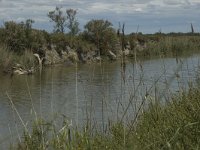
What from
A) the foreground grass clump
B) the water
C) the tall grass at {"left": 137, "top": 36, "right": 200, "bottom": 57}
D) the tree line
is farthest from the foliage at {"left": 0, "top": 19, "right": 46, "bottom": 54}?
the foreground grass clump

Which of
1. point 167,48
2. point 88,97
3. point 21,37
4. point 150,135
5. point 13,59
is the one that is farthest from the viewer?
point 21,37

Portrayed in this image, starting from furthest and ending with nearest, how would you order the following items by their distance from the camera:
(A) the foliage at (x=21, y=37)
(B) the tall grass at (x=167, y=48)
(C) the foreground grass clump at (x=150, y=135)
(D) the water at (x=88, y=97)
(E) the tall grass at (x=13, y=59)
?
1. (A) the foliage at (x=21, y=37)
2. (E) the tall grass at (x=13, y=59)
3. (D) the water at (x=88, y=97)
4. (B) the tall grass at (x=167, y=48)
5. (C) the foreground grass clump at (x=150, y=135)

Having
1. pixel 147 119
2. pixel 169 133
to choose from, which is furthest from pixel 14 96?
pixel 169 133

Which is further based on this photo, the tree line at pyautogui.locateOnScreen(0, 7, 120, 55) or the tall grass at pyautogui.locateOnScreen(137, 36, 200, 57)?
the tree line at pyautogui.locateOnScreen(0, 7, 120, 55)

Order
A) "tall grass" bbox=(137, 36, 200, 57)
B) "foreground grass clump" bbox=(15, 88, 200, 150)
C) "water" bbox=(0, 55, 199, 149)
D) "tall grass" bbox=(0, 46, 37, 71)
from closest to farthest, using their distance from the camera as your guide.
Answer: "foreground grass clump" bbox=(15, 88, 200, 150), "tall grass" bbox=(137, 36, 200, 57), "water" bbox=(0, 55, 199, 149), "tall grass" bbox=(0, 46, 37, 71)

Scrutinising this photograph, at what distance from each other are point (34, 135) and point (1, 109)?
979cm

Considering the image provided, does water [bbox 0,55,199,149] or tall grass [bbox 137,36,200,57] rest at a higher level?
tall grass [bbox 137,36,200,57]

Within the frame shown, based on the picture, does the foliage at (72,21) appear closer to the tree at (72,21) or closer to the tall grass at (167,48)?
the tree at (72,21)

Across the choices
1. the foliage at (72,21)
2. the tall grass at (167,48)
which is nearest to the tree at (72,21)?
the foliage at (72,21)

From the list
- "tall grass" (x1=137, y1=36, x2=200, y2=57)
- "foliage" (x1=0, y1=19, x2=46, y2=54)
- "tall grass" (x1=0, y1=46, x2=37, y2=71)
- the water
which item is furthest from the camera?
"foliage" (x1=0, y1=19, x2=46, y2=54)

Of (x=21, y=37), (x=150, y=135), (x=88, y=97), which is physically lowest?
(x=88, y=97)

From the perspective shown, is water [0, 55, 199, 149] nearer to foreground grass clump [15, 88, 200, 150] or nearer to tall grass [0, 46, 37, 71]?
foreground grass clump [15, 88, 200, 150]

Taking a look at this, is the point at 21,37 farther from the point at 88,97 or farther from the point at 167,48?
the point at 167,48

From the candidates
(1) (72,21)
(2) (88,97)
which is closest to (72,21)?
(1) (72,21)
